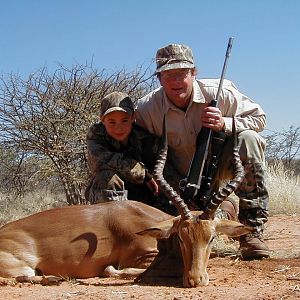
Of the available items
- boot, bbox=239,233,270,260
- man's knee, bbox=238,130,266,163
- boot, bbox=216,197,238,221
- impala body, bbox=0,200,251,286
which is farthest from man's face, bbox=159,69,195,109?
boot, bbox=239,233,270,260

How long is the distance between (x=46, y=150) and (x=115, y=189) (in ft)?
18.1

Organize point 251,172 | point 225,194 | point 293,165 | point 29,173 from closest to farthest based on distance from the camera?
point 225,194 → point 251,172 → point 29,173 → point 293,165

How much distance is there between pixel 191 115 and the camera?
6910 mm

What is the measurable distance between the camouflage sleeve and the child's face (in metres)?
0.21

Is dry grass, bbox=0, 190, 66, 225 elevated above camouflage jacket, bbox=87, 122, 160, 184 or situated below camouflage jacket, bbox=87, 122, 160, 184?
below

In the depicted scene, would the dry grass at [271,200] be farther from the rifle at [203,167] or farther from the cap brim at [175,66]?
the cap brim at [175,66]

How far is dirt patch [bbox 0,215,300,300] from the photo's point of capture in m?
4.50

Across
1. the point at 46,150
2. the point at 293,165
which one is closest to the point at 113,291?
the point at 46,150

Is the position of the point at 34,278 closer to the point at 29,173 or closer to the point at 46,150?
the point at 46,150

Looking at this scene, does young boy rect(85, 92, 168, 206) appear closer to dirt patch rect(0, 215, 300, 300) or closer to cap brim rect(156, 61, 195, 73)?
cap brim rect(156, 61, 195, 73)

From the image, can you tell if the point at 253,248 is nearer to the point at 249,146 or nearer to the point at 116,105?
the point at 249,146

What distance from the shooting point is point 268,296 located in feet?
14.3

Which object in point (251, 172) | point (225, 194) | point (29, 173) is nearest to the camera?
point (225, 194)

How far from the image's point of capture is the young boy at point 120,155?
6738 mm
